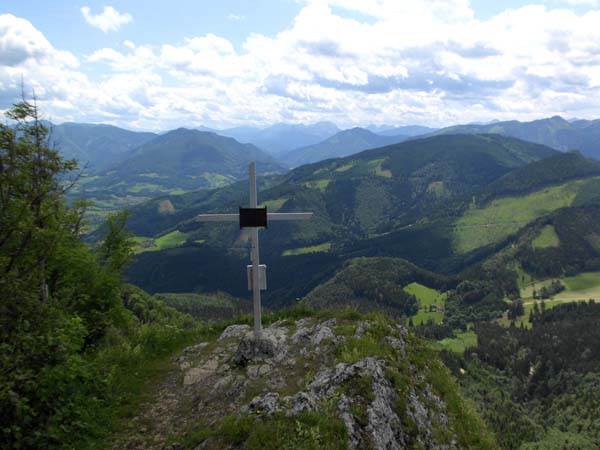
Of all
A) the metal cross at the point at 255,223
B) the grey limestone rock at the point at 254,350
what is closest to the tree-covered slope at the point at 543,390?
the grey limestone rock at the point at 254,350

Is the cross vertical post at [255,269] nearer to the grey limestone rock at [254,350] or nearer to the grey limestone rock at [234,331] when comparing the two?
the grey limestone rock at [254,350]

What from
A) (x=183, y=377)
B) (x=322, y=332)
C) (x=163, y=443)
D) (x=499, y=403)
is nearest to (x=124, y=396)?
(x=183, y=377)

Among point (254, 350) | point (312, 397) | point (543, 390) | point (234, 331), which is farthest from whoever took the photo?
point (543, 390)

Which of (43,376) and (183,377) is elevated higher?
(43,376)

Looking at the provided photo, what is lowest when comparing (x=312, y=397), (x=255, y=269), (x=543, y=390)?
(x=543, y=390)

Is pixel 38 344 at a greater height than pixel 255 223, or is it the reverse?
pixel 255 223

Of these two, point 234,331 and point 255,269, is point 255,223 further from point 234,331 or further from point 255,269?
point 234,331

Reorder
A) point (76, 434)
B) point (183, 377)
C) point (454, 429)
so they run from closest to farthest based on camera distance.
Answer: point (76, 434), point (454, 429), point (183, 377)

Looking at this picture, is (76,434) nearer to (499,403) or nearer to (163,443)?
(163,443)

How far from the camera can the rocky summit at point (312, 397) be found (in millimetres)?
10703

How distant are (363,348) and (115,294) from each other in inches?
667

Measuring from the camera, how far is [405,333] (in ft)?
63.5

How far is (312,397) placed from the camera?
12125 mm

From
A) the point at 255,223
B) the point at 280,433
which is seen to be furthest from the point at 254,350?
the point at 280,433
